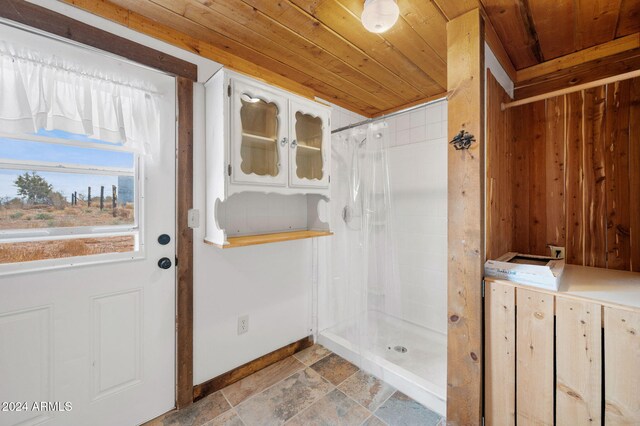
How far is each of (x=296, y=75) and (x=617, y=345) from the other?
2180mm

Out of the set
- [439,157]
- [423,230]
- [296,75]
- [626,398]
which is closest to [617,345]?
[626,398]

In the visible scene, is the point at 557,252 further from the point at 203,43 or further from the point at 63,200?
the point at 63,200

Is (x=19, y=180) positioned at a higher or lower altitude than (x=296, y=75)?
lower

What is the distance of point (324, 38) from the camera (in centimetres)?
147

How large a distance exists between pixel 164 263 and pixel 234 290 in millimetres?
479

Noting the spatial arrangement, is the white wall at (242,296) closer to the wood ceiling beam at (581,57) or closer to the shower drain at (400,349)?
the shower drain at (400,349)

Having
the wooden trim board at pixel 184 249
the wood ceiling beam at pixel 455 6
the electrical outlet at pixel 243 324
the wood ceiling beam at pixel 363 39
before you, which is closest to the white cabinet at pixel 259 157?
the wooden trim board at pixel 184 249

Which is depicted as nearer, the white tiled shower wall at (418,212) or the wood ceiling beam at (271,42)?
the wood ceiling beam at (271,42)

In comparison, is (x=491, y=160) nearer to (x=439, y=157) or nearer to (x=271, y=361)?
(x=439, y=157)

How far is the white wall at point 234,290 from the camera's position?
60.9 inches

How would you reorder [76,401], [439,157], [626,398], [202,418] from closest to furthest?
[626,398] → [76,401] → [202,418] → [439,157]

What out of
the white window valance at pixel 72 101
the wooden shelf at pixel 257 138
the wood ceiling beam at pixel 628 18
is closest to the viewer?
the white window valance at pixel 72 101

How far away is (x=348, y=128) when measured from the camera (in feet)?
6.42

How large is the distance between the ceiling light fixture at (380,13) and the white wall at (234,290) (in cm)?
97
